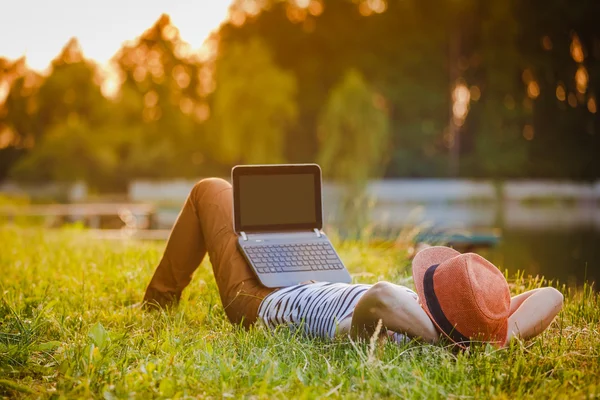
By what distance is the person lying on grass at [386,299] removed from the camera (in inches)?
80.3

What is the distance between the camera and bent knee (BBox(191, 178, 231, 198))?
2.98 meters

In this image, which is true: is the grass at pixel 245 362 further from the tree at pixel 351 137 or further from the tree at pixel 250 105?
the tree at pixel 250 105

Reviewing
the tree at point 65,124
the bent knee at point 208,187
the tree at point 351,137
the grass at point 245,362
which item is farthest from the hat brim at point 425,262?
the tree at point 65,124

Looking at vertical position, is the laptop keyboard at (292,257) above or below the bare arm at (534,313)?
above

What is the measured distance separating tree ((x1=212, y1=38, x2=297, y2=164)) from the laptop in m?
21.1

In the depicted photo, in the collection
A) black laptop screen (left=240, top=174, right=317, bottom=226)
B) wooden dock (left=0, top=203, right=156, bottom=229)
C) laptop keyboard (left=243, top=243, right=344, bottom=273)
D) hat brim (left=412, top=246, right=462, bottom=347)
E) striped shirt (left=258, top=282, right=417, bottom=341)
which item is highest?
black laptop screen (left=240, top=174, right=317, bottom=226)

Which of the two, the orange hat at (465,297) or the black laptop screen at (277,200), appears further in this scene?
the black laptop screen at (277,200)

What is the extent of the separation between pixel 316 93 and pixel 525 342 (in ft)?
88.5

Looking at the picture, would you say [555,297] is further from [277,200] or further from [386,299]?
[277,200]

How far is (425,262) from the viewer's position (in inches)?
85.7

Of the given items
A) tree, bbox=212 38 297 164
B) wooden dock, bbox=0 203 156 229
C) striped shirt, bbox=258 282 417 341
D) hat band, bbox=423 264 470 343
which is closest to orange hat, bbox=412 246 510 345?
hat band, bbox=423 264 470 343

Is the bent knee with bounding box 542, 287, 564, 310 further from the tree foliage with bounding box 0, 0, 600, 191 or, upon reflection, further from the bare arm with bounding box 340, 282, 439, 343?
the tree foliage with bounding box 0, 0, 600, 191

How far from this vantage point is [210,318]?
2.84 meters

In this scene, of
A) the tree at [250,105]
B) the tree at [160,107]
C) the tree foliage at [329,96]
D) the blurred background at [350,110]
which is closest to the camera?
the blurred background at [350,110]
